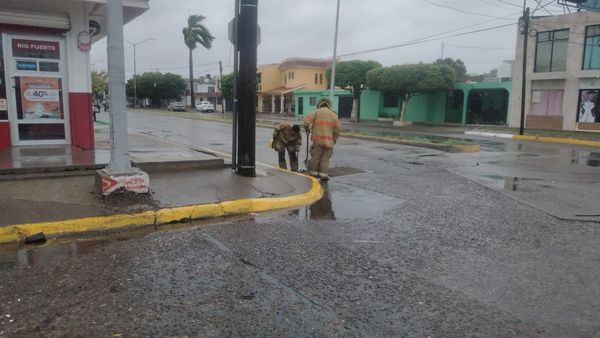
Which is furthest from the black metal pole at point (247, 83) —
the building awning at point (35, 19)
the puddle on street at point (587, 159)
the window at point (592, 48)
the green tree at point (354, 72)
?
the green tree at point (354, 72)

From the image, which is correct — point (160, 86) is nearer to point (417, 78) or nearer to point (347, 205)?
point (417, 78)

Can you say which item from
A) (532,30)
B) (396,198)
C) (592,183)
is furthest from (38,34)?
(532,30)

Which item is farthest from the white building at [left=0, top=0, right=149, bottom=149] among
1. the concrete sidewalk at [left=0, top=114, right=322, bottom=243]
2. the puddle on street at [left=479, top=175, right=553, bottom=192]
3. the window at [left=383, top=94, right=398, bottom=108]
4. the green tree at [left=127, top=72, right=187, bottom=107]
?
the green tree at [left=127, top=72, right=187, bottom=107]

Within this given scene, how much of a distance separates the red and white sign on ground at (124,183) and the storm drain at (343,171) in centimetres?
479

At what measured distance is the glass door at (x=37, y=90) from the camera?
1030 centimetres

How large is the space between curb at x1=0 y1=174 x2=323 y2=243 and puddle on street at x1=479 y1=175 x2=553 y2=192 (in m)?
4.17

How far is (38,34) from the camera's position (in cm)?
1038

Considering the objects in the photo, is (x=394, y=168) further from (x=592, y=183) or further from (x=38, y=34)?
(x=38, y=34)

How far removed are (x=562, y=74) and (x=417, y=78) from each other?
9773mm

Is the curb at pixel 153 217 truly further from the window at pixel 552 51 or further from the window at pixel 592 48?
the window at pixel 552 51

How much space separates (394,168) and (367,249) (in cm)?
687

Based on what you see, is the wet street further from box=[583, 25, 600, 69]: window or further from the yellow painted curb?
box=[583, 25, 600, 69]: window

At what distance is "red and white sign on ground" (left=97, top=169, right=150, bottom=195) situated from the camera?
6684 mm

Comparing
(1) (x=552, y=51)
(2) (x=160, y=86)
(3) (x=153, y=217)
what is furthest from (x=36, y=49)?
(2) (x=160, y=86)
